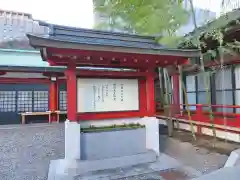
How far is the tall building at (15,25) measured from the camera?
31.9 metres

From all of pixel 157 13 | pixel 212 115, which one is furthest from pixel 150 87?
pixel 212 115

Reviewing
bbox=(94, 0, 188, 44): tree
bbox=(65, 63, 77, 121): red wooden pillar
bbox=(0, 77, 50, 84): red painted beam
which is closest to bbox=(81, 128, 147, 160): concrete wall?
bbox=(65, 63, 77, 121): red wooden pillar

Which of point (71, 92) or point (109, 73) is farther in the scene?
point (109, 73)

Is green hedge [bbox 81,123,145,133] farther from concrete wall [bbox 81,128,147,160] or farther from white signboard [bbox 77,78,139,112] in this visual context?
white signboard [bbox 77,78,139,112]

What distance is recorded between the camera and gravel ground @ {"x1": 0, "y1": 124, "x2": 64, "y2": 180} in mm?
4190

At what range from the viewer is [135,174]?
391 cm

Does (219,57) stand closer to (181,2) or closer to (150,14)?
(181,2)

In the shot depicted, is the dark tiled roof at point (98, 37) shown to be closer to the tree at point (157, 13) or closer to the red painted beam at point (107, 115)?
the tree at point (157, 13)

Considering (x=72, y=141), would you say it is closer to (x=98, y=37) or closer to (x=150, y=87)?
(x=150, y=87)

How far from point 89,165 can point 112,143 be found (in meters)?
0.70

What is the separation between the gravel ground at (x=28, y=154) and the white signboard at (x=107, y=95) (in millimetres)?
1576

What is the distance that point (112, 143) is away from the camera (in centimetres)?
461

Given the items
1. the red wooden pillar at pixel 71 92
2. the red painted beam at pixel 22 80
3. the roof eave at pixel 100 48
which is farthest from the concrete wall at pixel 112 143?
the red painted beam at pixel 22 80

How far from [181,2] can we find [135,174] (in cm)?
422
